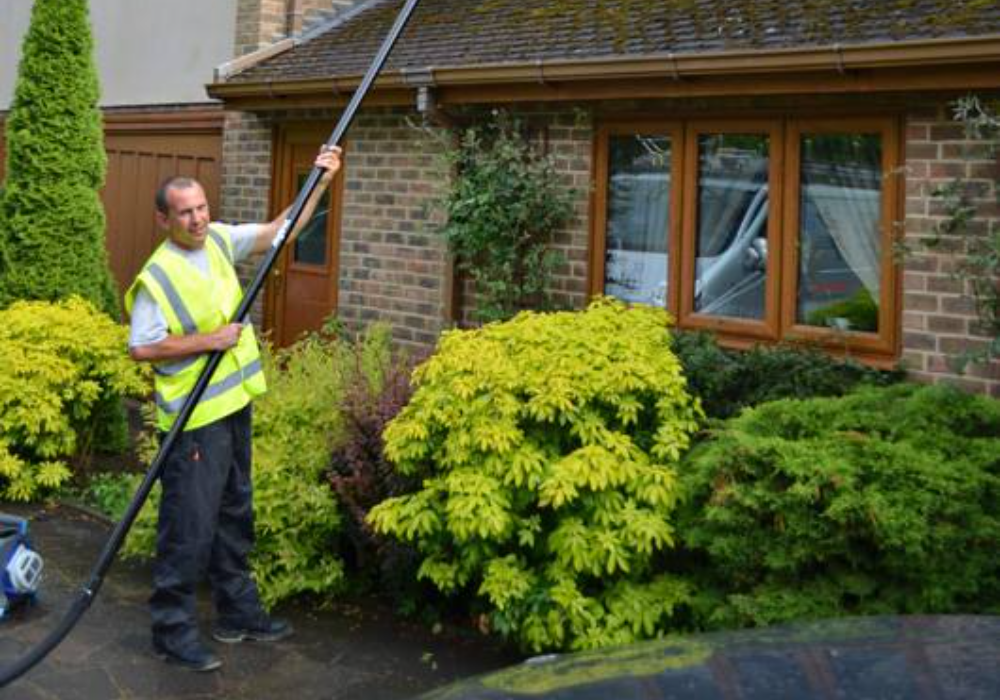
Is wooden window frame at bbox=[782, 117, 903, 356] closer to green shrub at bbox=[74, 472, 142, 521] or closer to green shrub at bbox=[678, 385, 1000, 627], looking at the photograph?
green shrub at bbox=[678, 385, 1000, 627]

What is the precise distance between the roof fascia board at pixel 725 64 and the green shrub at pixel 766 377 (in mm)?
1544

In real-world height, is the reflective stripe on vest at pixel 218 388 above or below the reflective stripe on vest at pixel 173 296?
below

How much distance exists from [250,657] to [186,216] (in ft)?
6.33

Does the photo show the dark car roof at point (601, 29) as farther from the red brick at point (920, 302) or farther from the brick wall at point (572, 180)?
the red brick at point (920, 302)

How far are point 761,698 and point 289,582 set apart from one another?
3937mm

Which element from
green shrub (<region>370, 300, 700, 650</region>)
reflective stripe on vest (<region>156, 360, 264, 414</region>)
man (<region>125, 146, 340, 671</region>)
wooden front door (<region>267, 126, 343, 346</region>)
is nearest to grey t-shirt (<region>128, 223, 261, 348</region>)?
man (<region>125, 146, 340, 671</region>)

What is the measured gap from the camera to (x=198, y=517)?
16.6ft

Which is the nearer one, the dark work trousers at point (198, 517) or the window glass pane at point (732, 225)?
the dark work trousers at point (198, 517)

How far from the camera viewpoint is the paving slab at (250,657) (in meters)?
4.94

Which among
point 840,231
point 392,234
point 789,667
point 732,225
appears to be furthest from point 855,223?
point 789,667

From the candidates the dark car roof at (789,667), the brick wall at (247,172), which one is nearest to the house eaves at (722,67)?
the brick wall at (247,172)

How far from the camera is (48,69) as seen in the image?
31.4ft

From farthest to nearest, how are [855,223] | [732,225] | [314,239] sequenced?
1. [314,239]
2. [732,225]
3. [855,223]

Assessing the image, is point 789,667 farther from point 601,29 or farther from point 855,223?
point 601,29
